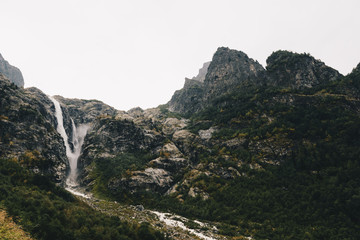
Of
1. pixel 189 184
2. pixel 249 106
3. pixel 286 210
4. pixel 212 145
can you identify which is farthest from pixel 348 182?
pixel 249 106

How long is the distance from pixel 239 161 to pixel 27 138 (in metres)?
105

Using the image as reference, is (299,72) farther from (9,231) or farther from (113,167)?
(9,231)

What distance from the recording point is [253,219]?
2254 inches

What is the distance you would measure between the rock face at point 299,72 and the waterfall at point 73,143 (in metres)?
165

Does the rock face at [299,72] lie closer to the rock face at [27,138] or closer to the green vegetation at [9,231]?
the green vegetation at [9,231]

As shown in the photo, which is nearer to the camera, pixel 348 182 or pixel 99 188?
pixel 348 182

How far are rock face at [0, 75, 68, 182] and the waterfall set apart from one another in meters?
15.5

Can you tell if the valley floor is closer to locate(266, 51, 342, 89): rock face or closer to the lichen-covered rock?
the lichen-covered rock

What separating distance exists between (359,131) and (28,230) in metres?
105

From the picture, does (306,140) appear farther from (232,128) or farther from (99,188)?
(99,188)

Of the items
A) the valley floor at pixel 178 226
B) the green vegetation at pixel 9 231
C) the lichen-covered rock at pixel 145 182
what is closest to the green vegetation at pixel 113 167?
the lichen-covered rock at pixel 145 182

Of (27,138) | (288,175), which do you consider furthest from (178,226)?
(27,138)

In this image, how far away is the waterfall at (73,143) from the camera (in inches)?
4460

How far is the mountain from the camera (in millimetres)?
52656
